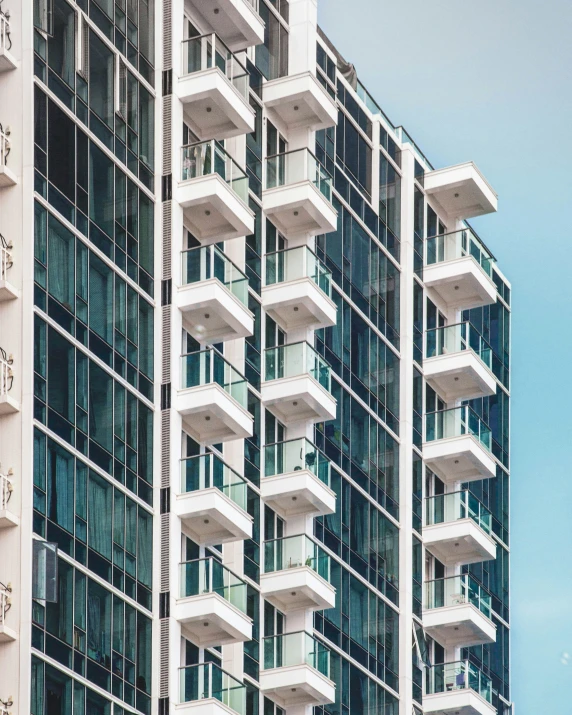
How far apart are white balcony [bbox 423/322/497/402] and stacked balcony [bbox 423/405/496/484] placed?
1.19 m

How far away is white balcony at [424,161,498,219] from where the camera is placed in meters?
90.4

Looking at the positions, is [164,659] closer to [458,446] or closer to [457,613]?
[457,613]

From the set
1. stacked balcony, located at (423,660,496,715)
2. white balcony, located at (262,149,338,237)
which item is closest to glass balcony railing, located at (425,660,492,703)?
stacked balcony, located at (423,660,496,715)

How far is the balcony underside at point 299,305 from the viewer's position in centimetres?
7581

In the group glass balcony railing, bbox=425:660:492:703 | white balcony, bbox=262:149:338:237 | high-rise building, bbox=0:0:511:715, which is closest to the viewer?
high-rise building, bbox=0:0:511:715

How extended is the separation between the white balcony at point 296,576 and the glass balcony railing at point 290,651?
1415 millimetres

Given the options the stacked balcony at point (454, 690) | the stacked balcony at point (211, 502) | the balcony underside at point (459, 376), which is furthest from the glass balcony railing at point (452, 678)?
the stacked balcony at point (211, 502)

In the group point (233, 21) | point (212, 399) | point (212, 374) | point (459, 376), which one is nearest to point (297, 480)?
point (212, 374)

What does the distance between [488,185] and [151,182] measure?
25.6 metres

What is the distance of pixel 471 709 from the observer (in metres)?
83.9

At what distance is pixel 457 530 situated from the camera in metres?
86.4

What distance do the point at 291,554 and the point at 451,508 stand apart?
579 inches

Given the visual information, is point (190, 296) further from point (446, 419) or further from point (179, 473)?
point (446, 419)

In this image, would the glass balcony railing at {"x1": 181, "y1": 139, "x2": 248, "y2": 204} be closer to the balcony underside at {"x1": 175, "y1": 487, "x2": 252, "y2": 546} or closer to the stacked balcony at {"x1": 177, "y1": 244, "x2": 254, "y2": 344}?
the stacked balcony at {"x1": 177, "y1": 244, "x2": 254, "y2": 344}
